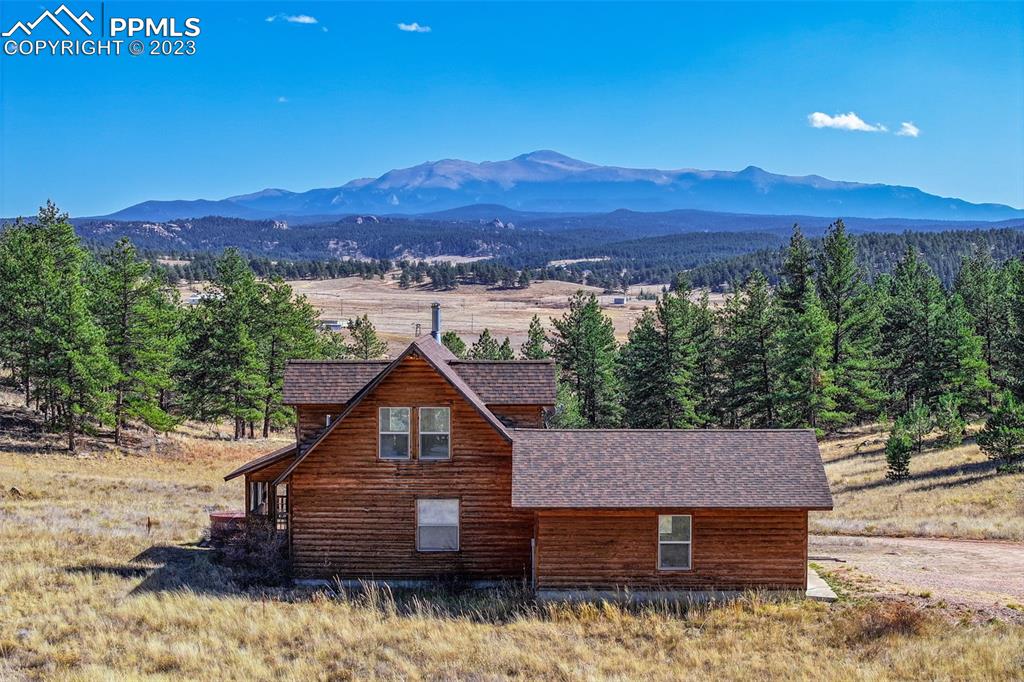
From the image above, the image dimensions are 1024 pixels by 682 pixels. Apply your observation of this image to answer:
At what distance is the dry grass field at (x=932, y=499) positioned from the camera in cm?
2992

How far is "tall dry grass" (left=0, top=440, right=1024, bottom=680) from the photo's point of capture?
17.1m

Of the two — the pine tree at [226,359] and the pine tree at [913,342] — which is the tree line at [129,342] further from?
the pine tree at [913,342]

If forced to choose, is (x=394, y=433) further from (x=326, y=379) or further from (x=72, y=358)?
(x=72, y=358)

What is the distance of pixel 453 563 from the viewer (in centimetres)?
2286

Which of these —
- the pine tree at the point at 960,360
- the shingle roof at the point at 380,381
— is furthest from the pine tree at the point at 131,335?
the pine tree at the point at 960,360

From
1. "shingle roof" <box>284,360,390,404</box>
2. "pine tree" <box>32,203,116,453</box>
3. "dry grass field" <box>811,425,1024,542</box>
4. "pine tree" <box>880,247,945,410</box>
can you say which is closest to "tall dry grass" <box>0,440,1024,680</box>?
"shingle roof" <box>284,360,390,404</box>

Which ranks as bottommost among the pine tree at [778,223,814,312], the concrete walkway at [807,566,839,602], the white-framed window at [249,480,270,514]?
the concrete walkway at [807,566,839,602]

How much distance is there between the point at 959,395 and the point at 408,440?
40762 millimetres

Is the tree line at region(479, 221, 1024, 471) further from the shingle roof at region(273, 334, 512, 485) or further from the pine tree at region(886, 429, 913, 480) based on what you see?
the shingle roof at region(273, 334, 512, 485)

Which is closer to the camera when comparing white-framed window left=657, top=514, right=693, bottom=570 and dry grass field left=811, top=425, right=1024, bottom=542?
white-framed window left=657, top=514, right=693, bottom=570

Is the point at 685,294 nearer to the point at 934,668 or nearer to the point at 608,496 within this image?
the point at 608,496

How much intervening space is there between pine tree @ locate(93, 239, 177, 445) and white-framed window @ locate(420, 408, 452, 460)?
28635 millimetres

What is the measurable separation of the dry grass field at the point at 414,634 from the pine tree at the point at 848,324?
34.7 m

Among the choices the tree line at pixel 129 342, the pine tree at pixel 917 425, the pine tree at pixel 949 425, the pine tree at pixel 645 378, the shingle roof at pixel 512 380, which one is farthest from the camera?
the pine tree at pixel 645 378
